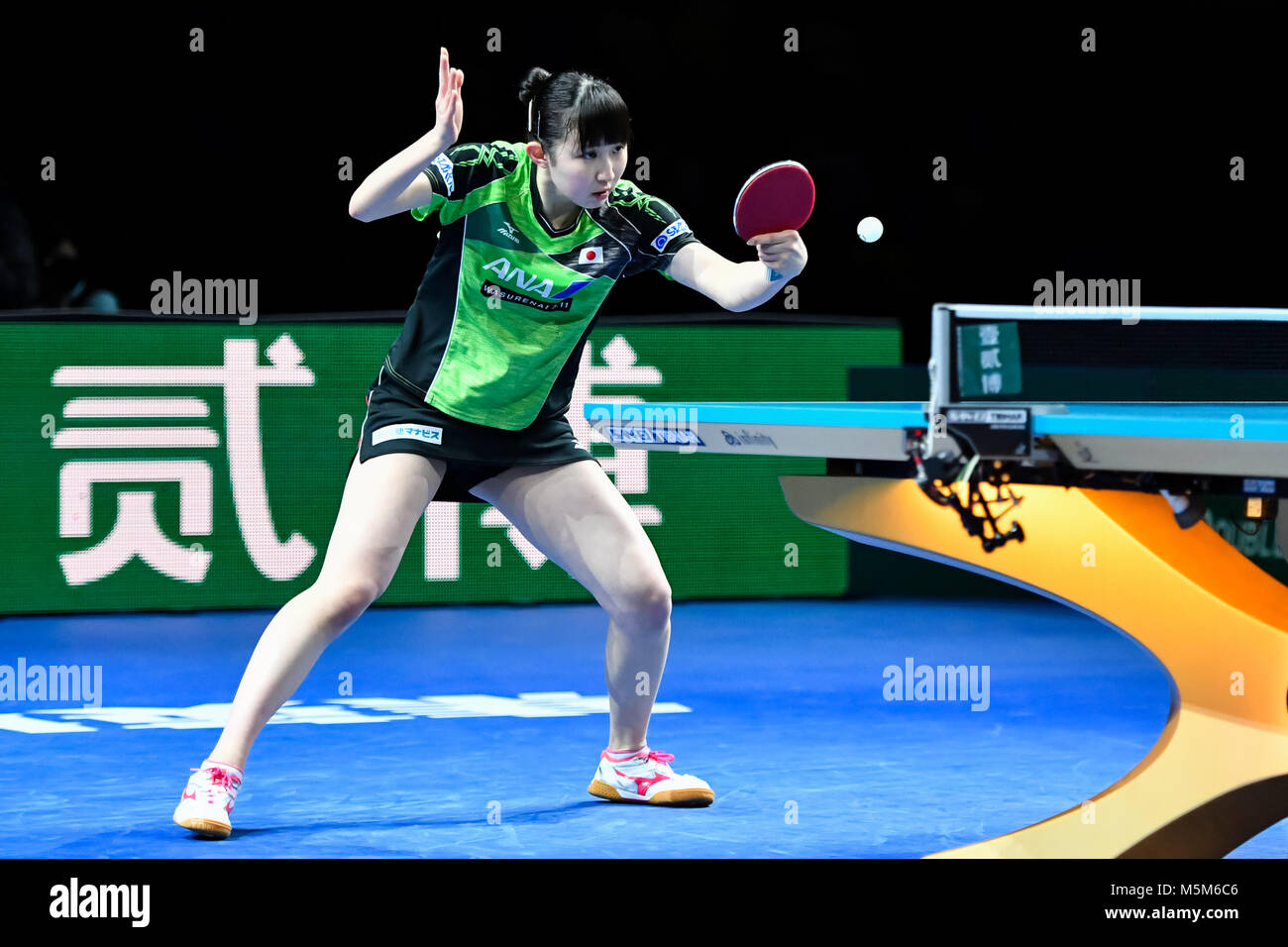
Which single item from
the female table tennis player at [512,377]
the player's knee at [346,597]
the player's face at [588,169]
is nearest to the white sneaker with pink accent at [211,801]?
the female table tennis player at [512,377]

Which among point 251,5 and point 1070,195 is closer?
point 251,5

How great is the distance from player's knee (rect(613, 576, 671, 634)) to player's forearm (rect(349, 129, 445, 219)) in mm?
1113

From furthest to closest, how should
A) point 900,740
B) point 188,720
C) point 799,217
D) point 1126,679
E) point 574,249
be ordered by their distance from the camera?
point 1126,679
point 188,720
point 900,740
point 574,249
point 799,217

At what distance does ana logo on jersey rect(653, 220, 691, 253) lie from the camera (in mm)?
4449

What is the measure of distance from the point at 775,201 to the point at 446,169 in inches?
30.0

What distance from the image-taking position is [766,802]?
15.5 ft

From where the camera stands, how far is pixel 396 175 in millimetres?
3848

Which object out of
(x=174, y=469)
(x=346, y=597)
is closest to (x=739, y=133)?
(x=174, y=469)

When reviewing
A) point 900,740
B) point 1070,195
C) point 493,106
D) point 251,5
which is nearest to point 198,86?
point 251,5

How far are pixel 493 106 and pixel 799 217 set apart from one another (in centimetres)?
944

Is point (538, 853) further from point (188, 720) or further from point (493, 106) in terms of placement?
point (493, 106)

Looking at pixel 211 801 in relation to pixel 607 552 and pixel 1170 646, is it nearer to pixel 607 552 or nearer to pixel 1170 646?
pixel 607 552

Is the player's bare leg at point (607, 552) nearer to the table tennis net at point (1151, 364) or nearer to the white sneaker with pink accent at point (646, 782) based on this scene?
the white sneaker with pink accent at point (646, 782)

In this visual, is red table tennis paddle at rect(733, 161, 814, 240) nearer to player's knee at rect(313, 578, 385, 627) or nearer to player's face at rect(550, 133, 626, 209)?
player's face at rect(550, 133, 626, 209)
